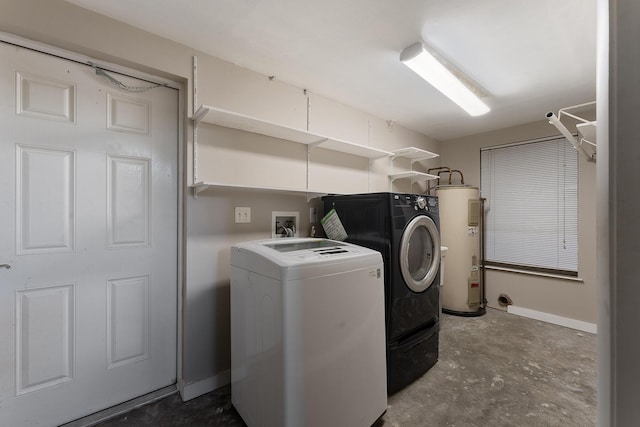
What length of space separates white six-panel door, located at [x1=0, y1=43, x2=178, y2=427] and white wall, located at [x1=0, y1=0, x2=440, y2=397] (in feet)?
0.52

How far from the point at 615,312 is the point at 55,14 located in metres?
2.40

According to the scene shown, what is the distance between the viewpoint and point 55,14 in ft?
4.67

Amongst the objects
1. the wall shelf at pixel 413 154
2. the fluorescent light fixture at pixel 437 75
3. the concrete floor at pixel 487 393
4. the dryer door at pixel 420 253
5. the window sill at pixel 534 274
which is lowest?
the concrete floor at pixel 487 393

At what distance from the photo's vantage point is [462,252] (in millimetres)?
3305

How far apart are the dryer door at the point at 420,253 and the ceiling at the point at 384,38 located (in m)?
1.19

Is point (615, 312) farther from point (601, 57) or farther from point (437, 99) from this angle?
point (437, 99)

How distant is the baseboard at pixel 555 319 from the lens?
288cm

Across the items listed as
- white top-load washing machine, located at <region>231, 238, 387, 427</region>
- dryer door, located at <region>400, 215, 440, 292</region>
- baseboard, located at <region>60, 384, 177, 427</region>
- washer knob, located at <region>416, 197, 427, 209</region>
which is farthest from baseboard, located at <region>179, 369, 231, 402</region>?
washer knob, located at <region>416, 197, 427, 209</region>

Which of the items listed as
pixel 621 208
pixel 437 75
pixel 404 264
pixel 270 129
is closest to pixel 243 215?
pixel 270 129

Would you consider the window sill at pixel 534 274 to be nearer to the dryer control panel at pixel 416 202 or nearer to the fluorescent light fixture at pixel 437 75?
the dryer control panel at pixel 416 202

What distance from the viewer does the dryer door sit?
1928 mm

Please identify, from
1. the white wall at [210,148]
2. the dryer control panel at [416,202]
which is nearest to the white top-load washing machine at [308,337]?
the white wall at [210,148]

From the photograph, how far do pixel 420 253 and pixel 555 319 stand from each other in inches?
87.7

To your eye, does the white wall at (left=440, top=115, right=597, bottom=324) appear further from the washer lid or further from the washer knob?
the washer lid
